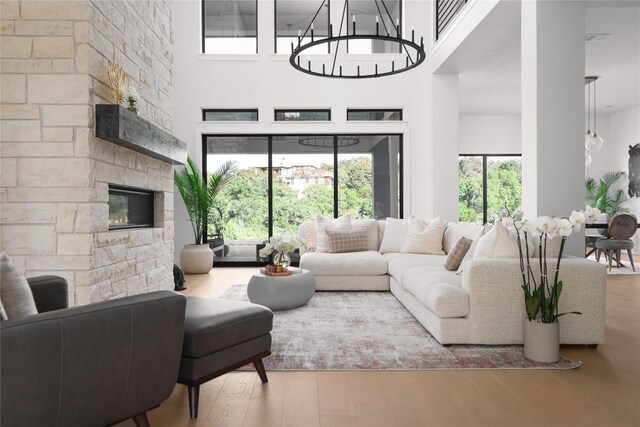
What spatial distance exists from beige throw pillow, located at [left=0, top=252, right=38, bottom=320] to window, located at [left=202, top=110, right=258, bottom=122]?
237 inches

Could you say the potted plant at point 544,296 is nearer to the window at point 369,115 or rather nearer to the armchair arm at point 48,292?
the armchair arm at point 48,292

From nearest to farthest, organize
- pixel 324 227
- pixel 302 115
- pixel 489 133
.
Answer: pixel 324 227 → pixel 302 115 → pixel 489 133

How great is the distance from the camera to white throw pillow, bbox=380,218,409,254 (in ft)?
18.4

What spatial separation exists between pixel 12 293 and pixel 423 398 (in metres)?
1.87

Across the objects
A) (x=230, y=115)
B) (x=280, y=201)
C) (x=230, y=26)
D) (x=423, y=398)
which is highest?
(x=230, y=26)

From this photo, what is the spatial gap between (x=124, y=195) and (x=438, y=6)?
5088 millimetres

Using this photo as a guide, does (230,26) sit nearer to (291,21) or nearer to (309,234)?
(291,21)

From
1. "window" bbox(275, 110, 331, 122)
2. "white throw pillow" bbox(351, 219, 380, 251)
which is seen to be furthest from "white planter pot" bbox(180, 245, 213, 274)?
"window" bbox(275, 110, 331, 122)

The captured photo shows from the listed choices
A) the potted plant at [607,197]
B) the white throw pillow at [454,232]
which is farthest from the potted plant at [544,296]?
the potted plant at [607,197]

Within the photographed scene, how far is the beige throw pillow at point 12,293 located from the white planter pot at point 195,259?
196 inches

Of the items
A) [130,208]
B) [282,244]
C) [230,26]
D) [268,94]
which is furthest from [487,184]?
[130,208]

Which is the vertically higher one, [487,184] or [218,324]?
[487,184]

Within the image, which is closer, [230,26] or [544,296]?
[544,296]

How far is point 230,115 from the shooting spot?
7.38m
